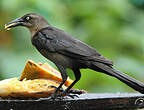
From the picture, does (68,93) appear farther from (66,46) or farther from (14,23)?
(14,23)

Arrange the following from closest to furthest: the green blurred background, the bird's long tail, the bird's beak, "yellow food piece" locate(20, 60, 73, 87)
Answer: the bird's long tail < "yellow food piece" locate(20, 60, 73, 87) < the bird's beak < the green blurred background

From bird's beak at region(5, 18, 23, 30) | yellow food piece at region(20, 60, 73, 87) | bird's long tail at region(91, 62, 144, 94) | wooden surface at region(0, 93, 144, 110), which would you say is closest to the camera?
wooden surface at region(0, 93, 144, 110)

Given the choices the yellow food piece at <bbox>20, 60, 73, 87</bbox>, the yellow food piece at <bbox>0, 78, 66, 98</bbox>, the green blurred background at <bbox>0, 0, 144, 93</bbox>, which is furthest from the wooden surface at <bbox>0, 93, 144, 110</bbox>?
the green blurred background at <bbox>0, 0, 144, 93</bbox>

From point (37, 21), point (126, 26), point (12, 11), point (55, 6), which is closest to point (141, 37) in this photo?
point (126, 26)

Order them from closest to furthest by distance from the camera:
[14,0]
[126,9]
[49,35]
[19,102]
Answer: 1. [19,102]
2. [49,35]
3. [14,0]
4. [126,9]

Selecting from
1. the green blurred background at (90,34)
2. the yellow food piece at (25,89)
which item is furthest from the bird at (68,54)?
the green blurred background at (90,34)

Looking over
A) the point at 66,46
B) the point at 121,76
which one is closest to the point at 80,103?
the point at 121,76

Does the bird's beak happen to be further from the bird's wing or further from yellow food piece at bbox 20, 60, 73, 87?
yellow food piece at bbox 20, 60, 73, 87

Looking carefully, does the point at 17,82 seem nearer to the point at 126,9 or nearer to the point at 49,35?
the point at 49,35

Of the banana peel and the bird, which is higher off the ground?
the bird
